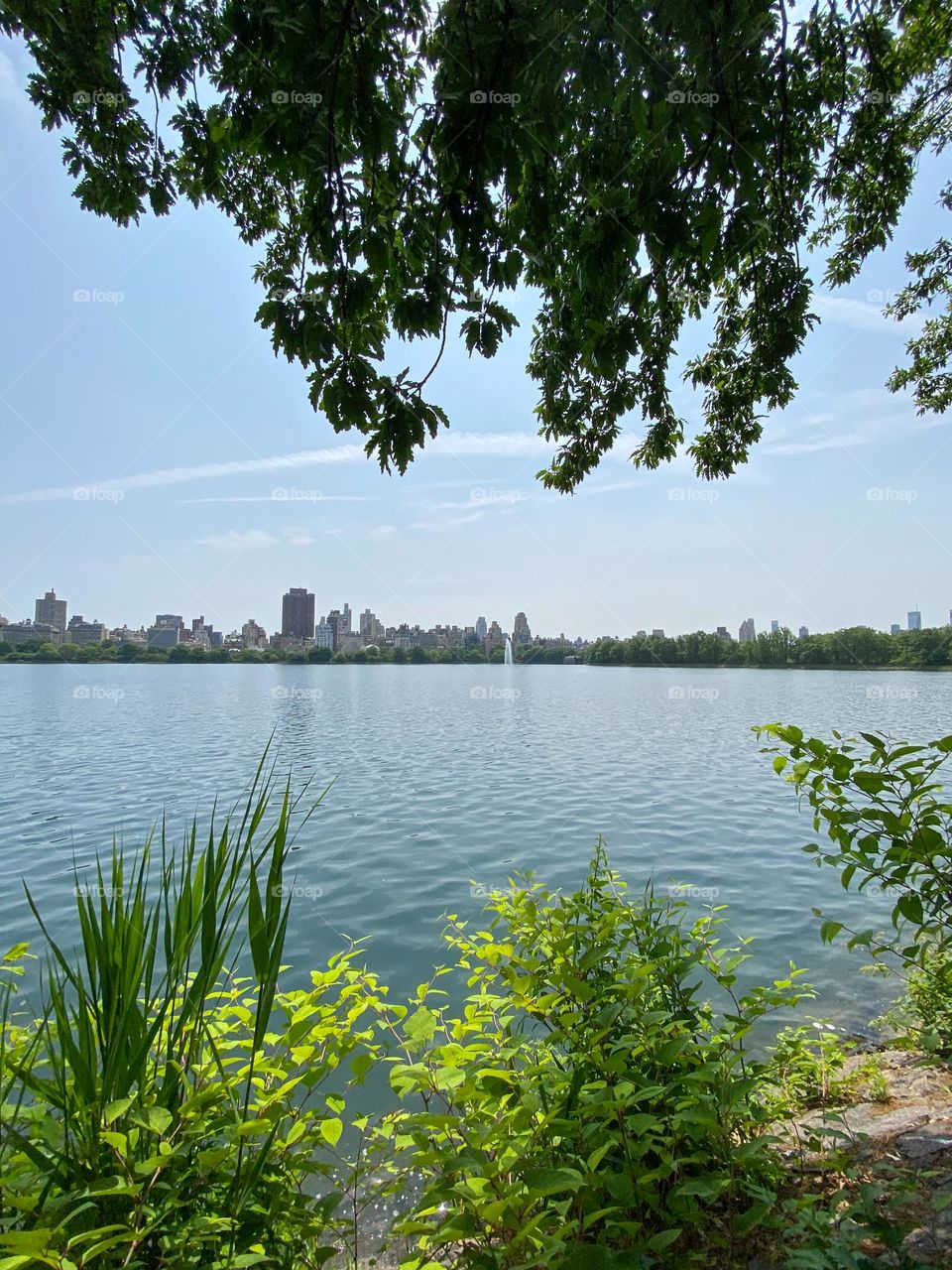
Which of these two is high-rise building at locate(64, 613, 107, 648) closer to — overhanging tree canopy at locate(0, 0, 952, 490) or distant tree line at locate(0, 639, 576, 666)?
distant tree line at locate(0, 639, 576, 666)

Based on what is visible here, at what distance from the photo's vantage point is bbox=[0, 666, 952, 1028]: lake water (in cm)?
763

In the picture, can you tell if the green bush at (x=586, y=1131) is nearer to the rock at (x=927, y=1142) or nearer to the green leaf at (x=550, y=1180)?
the green leaf at (x=550, y=1180)

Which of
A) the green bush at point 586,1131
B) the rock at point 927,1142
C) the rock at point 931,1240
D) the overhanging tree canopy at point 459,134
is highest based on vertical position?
the overhanging tree canopy at point 459,134

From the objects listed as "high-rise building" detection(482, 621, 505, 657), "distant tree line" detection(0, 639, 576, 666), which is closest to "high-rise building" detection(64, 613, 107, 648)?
"distant tree line" detection(0, 639, 576, 666)

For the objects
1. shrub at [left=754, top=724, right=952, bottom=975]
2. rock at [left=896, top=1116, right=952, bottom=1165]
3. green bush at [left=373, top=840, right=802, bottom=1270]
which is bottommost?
rock at [left=896, top=1116, right=952, bottom=1165]

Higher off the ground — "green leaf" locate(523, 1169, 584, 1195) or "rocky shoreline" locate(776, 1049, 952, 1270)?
"green leaf" locate(523, 1169, 584, 1195)

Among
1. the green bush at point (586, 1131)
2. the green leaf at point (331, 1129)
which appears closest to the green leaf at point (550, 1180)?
the green bush at point (586, 1131)

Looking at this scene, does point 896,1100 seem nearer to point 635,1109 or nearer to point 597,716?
point 635,1109

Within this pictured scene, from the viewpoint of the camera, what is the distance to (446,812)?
41.9ft

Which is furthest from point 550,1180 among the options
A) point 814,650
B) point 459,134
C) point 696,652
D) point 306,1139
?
point 696,652

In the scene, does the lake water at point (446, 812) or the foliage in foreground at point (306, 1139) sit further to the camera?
the lake water at point (446, 812)

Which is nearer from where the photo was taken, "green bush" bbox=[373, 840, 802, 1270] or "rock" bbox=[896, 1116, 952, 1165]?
"green bush" bbox=[373, 840, 802, 1270]

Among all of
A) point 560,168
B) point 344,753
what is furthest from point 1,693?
point 560,168

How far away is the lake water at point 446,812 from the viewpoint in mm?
7633
